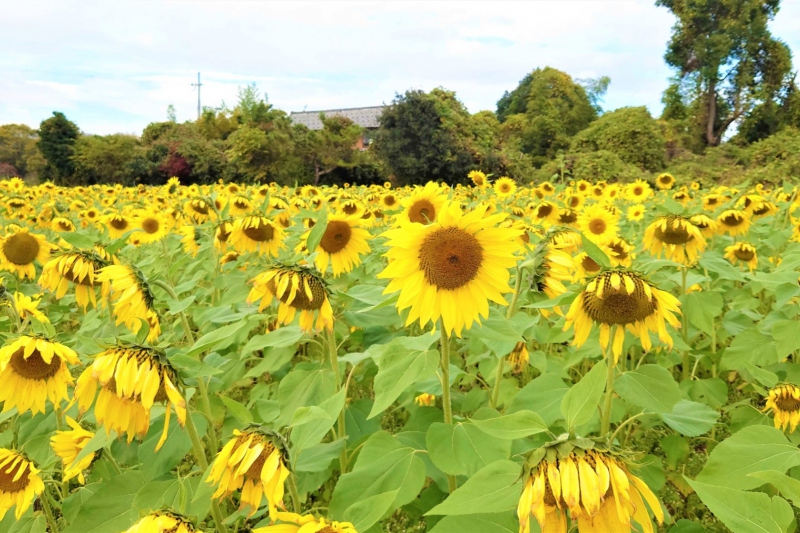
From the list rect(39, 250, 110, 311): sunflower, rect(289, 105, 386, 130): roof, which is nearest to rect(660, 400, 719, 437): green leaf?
rect(39, 250, 110, 311): sunflower

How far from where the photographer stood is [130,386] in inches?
47.1

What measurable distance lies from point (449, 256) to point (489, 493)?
0.64m

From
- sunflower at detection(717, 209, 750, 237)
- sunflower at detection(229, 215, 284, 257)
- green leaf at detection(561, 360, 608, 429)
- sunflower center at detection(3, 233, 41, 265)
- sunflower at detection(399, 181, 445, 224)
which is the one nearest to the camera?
green leaf at detection(561, 360, 608, 429)

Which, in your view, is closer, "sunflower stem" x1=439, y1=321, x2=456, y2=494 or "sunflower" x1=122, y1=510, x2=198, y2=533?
"sunflower" x1=122, y1=510, x2=198, y2=533

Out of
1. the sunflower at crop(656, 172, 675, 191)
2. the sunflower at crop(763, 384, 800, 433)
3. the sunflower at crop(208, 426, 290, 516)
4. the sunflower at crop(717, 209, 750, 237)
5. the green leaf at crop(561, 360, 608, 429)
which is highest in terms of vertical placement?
the sunflower at crop(656, 172, 675, 191)

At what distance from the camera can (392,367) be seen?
131cm

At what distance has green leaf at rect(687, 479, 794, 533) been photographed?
0.87 m

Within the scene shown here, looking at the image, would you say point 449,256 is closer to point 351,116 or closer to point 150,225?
Answer: point 150,225

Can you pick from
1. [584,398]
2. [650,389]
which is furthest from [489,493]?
[650,389]

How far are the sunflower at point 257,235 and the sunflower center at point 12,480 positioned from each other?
169 cm

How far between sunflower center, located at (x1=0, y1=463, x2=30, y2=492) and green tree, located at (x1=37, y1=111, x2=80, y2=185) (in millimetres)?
28805

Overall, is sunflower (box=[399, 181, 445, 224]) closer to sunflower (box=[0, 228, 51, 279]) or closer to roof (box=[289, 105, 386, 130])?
sunflower (box=[0, 228, 51, 279])

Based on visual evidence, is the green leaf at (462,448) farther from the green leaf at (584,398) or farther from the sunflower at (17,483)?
the sunflower at (17,483)

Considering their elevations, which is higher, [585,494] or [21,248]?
[21,248]
